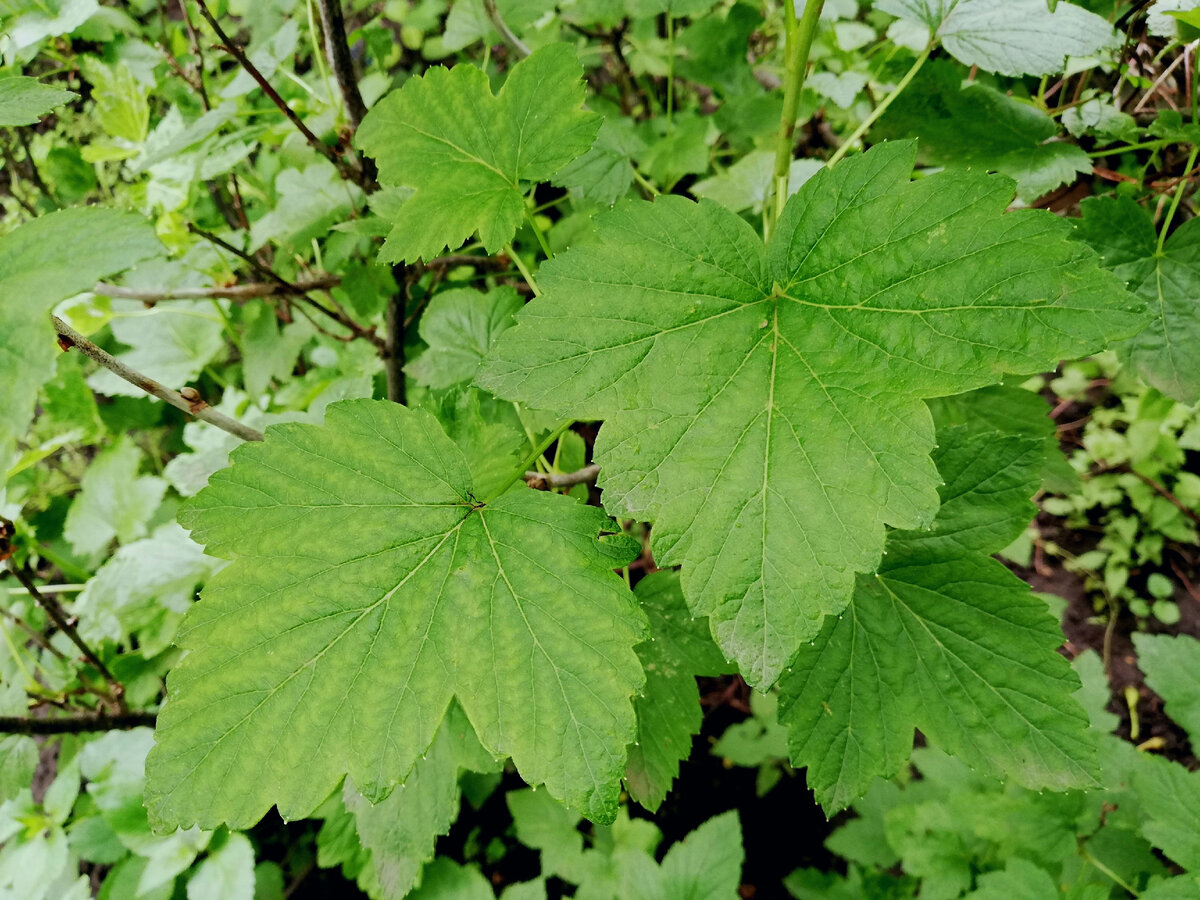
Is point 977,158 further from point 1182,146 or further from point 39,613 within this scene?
point 39,613

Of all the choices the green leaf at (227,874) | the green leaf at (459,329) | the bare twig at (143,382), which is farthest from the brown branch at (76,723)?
the green leaf at (459,329)

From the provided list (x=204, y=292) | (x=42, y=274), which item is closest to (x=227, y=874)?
(x=204, y=292)

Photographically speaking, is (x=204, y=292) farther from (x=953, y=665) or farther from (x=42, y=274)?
(x=953, y=665)

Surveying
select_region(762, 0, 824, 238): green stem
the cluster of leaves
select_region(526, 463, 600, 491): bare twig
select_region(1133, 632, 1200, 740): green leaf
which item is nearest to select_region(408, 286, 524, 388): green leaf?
the cluster of leaves

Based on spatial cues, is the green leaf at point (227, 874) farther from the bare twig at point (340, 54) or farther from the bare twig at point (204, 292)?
the bare twig at point (340, 54)

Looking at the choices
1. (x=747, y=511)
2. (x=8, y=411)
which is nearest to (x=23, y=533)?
(x=8, y=411)

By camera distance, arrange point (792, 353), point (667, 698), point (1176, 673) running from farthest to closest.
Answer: point (1176, 673), point (667, 698), point (792, 353)

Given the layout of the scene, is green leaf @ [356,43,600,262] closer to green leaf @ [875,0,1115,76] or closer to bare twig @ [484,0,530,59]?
bare twig @ [484,0,530,59]
